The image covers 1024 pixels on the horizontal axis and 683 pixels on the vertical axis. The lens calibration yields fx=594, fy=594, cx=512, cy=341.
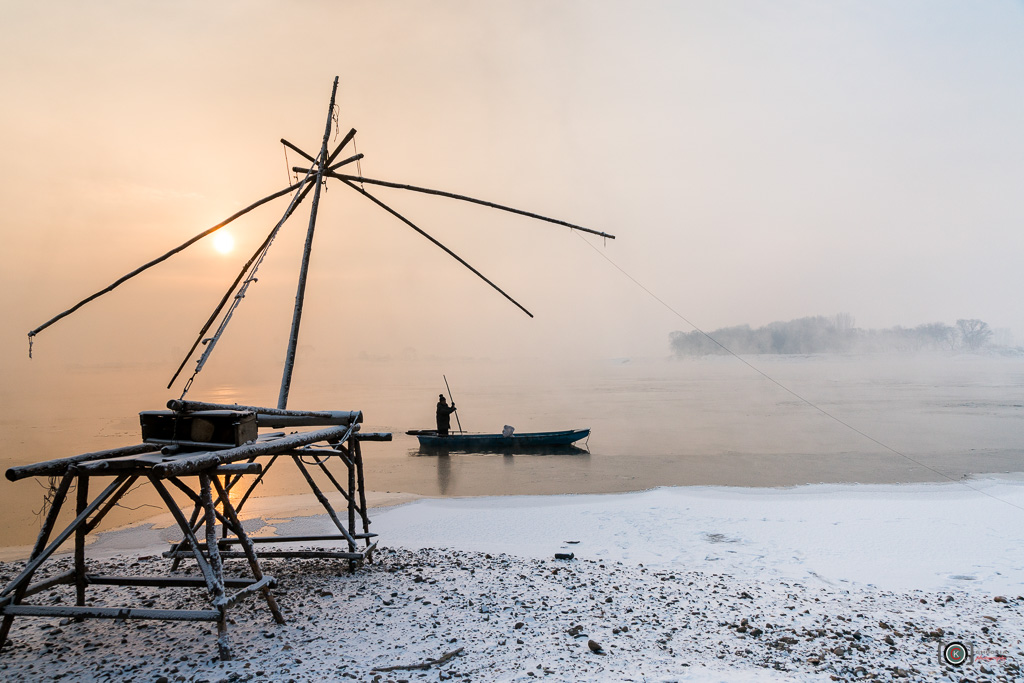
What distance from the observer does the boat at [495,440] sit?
23.1 metres

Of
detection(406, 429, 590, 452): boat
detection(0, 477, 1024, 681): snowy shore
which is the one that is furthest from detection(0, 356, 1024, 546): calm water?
detection(0, 477, 1024, 681): snowy shore

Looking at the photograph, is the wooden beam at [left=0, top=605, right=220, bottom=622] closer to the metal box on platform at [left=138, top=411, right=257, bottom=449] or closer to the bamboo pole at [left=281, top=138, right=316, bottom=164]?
the metal box on platform at [left=138, top=411, right=257, bottom=449]

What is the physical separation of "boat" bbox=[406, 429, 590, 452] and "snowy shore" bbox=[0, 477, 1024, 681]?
11.6 m

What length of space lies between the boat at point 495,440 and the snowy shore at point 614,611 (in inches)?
456

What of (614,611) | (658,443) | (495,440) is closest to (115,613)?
(614,611)

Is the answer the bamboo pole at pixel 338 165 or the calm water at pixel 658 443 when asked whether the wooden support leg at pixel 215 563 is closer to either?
the bamboo pole at pixel 338 165

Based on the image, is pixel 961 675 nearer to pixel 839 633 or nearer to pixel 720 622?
pixel 839 633

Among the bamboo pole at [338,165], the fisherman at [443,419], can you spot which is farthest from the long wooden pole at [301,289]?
the fisherman at [443,419]

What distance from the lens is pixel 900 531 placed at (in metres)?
10.7

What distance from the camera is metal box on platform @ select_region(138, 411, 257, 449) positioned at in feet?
17.6

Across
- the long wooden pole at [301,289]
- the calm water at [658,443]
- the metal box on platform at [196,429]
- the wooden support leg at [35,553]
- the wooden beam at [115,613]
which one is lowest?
the calm water at [658,443]

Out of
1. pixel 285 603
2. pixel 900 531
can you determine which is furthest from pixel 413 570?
pixel 900 531

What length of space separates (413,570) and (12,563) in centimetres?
689

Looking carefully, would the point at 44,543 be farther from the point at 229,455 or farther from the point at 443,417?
the point at 443,417
